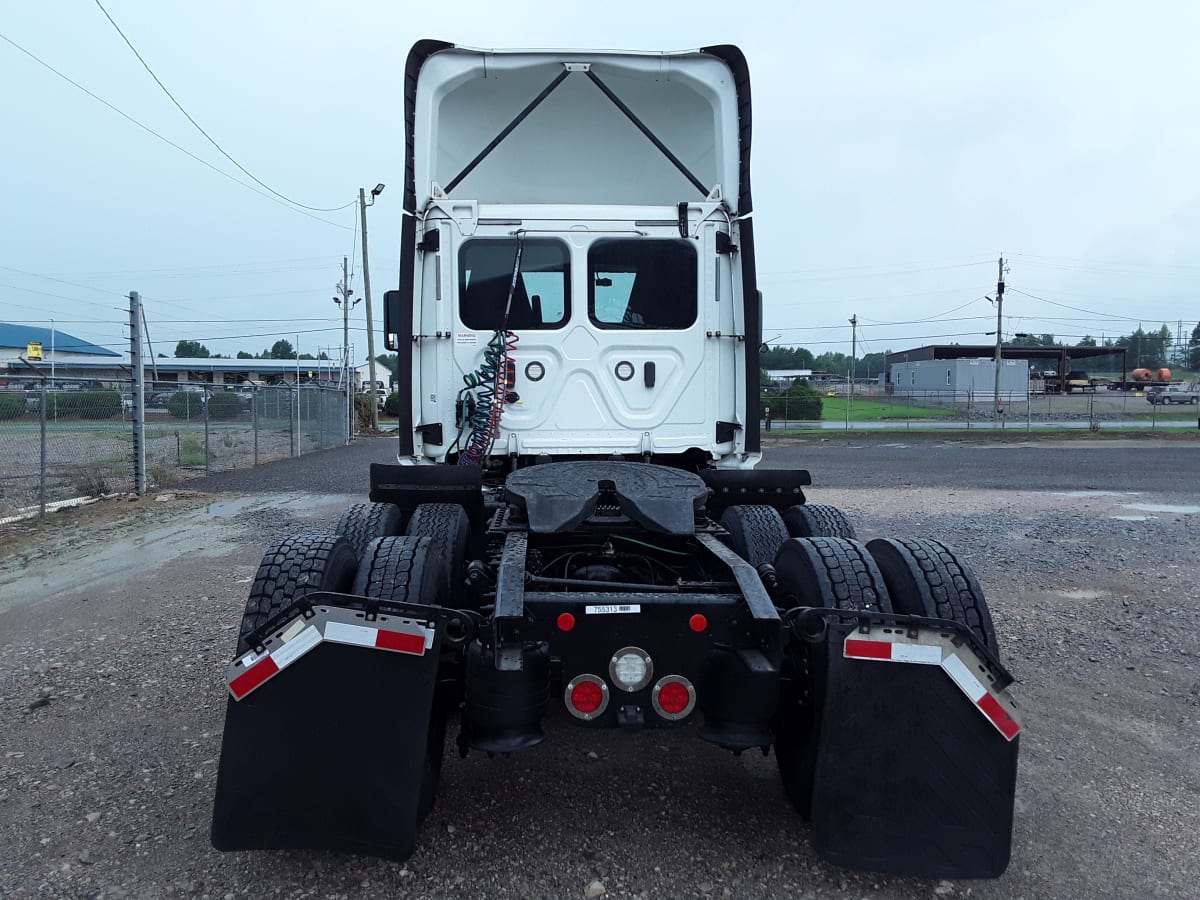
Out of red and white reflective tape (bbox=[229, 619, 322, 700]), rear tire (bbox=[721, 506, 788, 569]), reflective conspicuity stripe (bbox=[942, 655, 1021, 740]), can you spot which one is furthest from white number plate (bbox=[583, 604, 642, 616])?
rear tire (bbox=[721, 506, 788, 569])

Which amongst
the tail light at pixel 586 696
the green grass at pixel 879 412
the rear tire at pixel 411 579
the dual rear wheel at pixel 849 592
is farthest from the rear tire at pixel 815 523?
the green grass at pixel 879 412

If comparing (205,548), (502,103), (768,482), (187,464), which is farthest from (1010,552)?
(187,464)

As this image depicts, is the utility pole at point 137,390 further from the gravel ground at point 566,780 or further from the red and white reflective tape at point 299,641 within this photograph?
the red and white reflective tape at point 299,641

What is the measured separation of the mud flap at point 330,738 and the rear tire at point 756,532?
2025 mm

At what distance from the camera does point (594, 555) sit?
361cm

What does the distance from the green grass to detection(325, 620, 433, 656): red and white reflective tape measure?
1469 inches

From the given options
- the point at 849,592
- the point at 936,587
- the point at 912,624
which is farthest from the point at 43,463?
the point at 912,624

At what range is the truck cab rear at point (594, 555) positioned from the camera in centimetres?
253

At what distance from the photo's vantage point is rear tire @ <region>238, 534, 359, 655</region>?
2.91 m

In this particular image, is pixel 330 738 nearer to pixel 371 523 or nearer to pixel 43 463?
pixel 371 523

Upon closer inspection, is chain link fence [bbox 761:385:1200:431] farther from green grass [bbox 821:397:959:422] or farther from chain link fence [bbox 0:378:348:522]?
chain link fence [bbox 0:378:348:522]

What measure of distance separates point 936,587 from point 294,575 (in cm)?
232

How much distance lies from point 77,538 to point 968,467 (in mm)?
15759

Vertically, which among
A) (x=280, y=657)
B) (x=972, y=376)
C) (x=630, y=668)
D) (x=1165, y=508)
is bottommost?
(x=1165, y=508)
